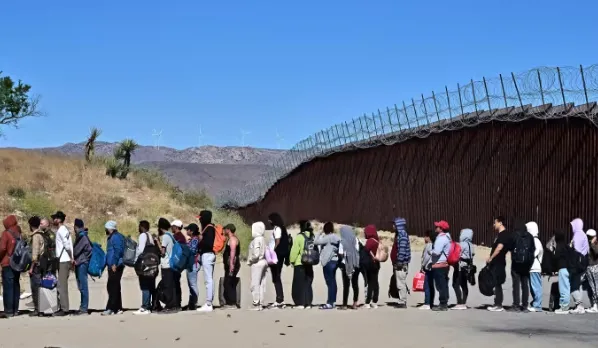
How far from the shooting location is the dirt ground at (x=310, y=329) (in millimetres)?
11195

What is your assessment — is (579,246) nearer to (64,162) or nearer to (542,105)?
(542,105)

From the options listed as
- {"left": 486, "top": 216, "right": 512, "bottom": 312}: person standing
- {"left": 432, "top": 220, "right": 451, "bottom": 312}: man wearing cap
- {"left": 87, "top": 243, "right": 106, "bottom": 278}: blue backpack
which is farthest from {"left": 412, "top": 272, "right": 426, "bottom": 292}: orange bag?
{"left": 87, "top": 243, "right": 106, "bottom": 278}: blue backpack

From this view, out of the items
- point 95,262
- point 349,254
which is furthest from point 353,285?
point 95,262

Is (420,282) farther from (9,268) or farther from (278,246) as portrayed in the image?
(9,268)

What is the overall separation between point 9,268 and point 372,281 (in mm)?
5819

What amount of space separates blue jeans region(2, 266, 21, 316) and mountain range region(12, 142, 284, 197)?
10100 centimetres

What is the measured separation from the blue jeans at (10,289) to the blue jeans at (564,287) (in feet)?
27.7

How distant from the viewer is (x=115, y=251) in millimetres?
13914

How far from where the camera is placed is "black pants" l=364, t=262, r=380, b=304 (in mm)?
14828

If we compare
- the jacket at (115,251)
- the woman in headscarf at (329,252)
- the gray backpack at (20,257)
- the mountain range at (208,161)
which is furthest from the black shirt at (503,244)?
the mountain range at (208,161)

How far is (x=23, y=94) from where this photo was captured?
49.6 m

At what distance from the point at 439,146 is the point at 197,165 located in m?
106

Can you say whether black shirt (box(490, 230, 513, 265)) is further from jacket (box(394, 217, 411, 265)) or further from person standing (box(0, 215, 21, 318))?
person standing (box(0, 215, 21, 318))

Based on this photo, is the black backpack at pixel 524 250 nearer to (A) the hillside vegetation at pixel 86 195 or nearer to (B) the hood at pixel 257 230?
(B) the hood at pixel 257 230
